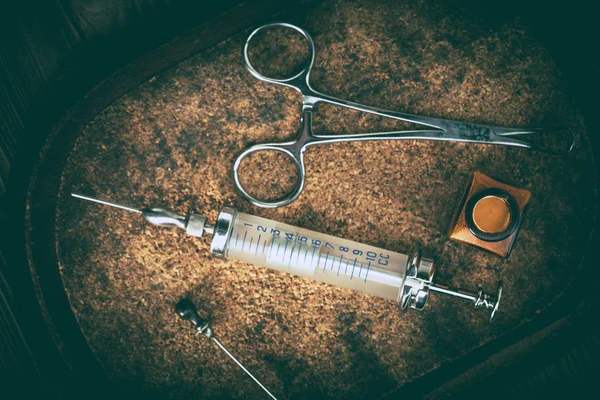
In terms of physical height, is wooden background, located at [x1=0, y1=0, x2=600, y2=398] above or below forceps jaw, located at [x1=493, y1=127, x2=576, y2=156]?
below

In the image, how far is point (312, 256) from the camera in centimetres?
82

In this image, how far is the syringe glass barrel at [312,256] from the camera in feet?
2.70

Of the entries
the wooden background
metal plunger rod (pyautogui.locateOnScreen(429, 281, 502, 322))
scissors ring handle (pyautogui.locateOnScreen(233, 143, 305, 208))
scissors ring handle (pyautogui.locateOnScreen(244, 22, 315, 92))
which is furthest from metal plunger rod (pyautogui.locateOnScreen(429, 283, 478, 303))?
scissors ring handle (pyautogui.locateOnScreen(244, 22, 315, 92))

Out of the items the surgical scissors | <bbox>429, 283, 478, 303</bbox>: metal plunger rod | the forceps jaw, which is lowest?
<bbox>429, 283, 478, 303</bbox>: metal plunger rod

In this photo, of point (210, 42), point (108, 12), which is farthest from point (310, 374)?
point (108, 12)

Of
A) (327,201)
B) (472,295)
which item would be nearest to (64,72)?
(327,201)

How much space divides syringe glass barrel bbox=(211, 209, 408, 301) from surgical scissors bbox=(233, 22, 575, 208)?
5 centimetres

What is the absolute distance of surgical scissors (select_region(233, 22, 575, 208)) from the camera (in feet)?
2.64

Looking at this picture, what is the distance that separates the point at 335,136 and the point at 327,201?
0.13 metres

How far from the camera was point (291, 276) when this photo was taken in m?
0.87

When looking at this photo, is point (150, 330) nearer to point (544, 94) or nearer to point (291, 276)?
point (291, 276)

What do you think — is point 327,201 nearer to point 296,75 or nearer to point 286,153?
point 286,153

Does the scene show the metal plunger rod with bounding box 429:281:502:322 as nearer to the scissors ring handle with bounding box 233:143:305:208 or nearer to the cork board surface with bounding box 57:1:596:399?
the cork board surface with bounding box 57:1:596:399

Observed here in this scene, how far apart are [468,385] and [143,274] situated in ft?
2.28
